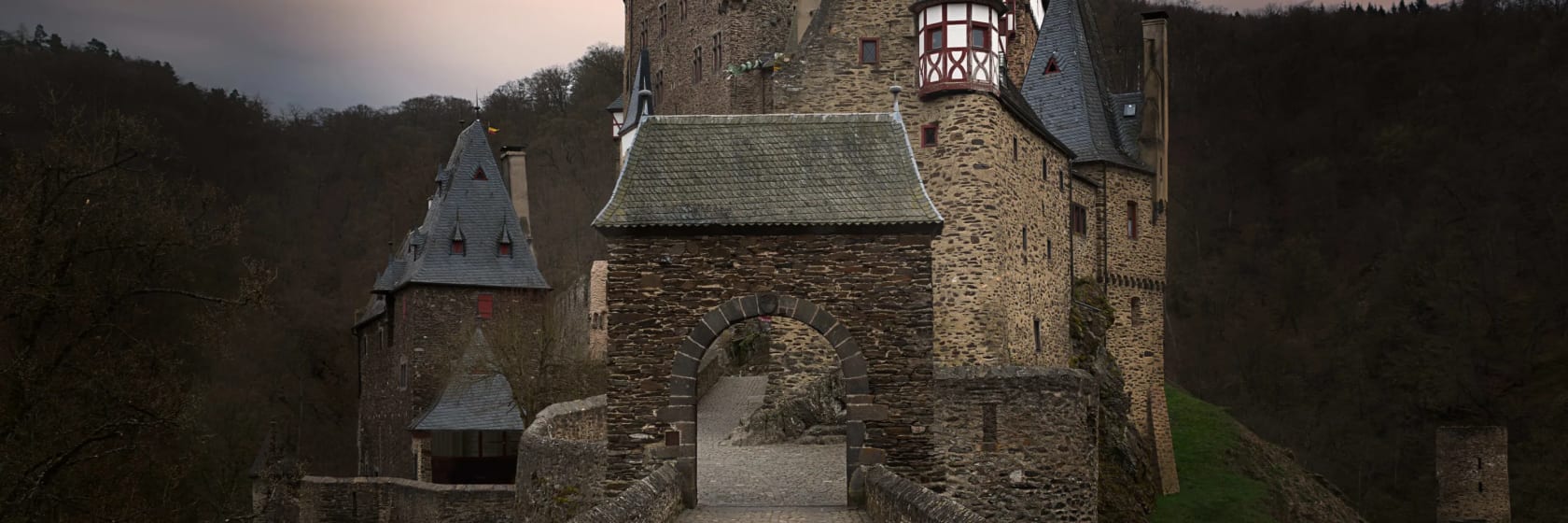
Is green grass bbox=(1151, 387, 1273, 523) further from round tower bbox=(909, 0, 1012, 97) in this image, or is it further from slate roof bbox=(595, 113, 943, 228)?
slate roof bbox=(595, 113, 943, 228)

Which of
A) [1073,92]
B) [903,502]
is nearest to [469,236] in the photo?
[1073,92]

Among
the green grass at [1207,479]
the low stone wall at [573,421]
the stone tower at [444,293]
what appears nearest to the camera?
the low stone wall at [573,421]

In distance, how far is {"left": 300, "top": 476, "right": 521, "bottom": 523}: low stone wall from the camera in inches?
1252

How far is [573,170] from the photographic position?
65.7 meters

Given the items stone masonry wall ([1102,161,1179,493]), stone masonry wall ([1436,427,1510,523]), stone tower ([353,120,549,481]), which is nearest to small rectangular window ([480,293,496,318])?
stone tower ([353,120,549,481])

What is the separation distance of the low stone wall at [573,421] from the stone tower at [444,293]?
50.1ft

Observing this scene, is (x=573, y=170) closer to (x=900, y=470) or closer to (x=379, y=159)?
(x=379, y=159)

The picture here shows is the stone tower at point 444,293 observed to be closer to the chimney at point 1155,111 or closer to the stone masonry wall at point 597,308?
the stone masonry wall at point 597,308

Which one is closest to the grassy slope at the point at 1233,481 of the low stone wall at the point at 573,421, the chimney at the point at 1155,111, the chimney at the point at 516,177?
the chimney at the point at 1155,111

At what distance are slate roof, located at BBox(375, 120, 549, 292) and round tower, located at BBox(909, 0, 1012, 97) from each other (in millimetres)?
17235

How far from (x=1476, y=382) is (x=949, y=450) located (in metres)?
46.1

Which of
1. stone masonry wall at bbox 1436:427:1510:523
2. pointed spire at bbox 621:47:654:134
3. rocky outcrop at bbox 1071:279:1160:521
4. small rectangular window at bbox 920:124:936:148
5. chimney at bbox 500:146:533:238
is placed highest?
pointed spire at bbox 621:47:654:134

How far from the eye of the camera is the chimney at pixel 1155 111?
36.6 meters

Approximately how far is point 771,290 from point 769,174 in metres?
1.48
